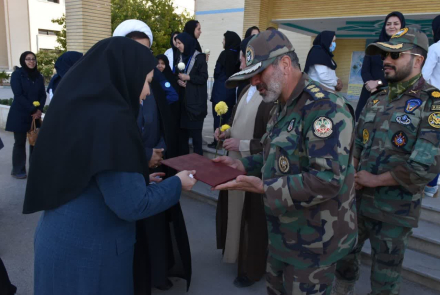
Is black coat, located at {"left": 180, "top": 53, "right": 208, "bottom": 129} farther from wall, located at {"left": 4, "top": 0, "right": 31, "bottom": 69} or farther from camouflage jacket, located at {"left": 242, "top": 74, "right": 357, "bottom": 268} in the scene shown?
wall, located at {"left": 4, "top": 0, "right": 31, "bottom": 69}

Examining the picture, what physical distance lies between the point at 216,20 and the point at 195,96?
17.5 m

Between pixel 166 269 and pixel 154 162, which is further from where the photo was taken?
pixel 166 269

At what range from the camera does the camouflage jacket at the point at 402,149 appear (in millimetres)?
1966

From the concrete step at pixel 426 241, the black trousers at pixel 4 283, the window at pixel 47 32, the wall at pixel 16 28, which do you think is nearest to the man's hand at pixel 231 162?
the black trousers at pixel 4 283

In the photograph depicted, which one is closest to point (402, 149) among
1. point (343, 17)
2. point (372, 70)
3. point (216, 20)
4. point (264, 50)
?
point (264, 50)

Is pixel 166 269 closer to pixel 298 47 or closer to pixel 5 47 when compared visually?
pixel 298 47

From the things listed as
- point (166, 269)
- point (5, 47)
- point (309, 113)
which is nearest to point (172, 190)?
point (309, 113)

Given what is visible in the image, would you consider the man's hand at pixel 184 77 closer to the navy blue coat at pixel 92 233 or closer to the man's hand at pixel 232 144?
the man's hand at pixel 232 144

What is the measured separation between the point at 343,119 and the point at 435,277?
237cm

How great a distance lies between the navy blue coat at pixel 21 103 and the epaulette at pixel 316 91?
536cm

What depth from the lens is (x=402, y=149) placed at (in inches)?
82.5

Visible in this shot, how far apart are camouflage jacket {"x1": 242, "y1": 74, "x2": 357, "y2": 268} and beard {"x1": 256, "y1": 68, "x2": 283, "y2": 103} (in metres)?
A: 0.10

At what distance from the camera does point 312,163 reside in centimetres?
156

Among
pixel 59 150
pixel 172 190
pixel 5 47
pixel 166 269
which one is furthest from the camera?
pixel 5 47
